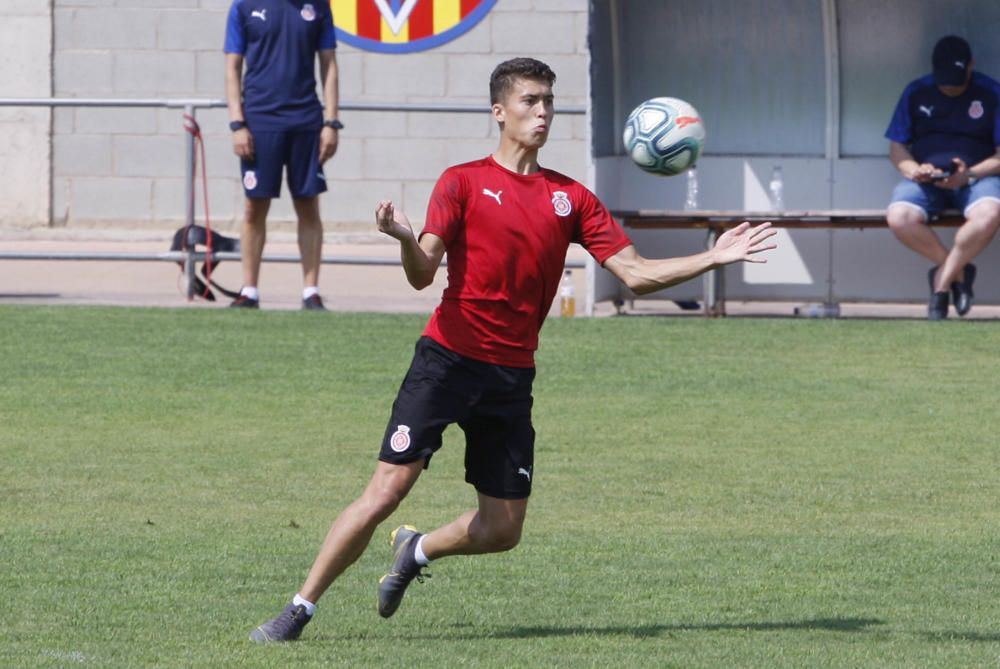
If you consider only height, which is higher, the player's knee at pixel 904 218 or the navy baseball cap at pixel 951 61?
the navy baseball cap at pixel 951 61

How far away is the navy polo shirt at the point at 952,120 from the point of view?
13.6 meters

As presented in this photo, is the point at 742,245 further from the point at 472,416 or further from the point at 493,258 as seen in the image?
the point at 472,416

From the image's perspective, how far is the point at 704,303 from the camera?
556 inches

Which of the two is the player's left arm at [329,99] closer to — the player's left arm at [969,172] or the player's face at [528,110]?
the player's left arm at [969,172]

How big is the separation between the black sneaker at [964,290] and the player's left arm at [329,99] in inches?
170

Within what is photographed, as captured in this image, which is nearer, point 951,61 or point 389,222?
point 389,222

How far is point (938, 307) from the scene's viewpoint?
13.6m

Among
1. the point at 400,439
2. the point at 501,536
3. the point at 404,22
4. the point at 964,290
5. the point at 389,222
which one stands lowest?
the point at 501,536

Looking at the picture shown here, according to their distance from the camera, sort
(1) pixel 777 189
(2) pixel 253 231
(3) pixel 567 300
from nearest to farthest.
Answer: (2) pixel 253 231 → (3) pixel 567 300 → (1) pixel 777 189

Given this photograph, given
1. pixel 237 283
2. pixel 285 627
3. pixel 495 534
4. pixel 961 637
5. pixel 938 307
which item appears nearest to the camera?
pixel 285 627

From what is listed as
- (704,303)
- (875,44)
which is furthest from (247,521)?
(875,44)

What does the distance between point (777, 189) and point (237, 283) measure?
4.48 m

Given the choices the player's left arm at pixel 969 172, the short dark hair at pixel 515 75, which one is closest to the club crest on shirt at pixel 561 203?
the short dark hair at pixel 515 75

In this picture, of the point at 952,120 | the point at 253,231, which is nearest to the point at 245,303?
the point at 253,231
